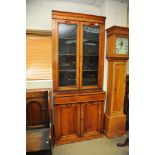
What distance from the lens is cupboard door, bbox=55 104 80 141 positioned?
237cm

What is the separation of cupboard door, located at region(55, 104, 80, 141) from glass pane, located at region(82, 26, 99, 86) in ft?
1.76

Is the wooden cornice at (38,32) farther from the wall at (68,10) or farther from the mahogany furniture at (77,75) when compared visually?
the wall at (68,10)

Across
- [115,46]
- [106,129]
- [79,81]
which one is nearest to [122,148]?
[106,129]

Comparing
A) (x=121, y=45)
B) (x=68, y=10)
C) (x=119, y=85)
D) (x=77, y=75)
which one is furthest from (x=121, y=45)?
(x=68, y=10)

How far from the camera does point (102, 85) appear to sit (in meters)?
2.65

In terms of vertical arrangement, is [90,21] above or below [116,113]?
above

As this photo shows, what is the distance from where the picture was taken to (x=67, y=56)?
2471mm

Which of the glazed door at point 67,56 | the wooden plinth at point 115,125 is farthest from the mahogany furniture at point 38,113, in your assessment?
the wooden plinth at point 115,125

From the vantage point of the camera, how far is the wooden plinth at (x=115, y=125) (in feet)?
8.45
